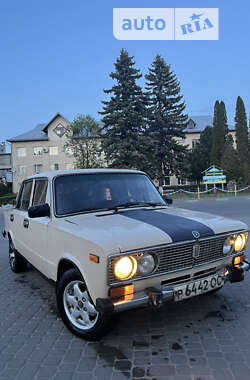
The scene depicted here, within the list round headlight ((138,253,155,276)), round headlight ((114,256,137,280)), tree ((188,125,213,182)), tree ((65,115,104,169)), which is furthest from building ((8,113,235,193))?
round headlight ((114,256,137,280))

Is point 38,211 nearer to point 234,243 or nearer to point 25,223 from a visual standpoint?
point 25,223

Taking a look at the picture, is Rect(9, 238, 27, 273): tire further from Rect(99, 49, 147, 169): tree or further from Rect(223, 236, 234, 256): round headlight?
Rect(99, 49, 147, 169): tree

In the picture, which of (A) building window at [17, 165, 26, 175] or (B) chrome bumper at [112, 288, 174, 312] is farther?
(A) building window at [17, 165, 26, 175]

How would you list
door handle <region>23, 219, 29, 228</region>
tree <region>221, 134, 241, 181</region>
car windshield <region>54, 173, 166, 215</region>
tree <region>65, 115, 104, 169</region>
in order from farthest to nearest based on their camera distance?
tree <region>221, 134, 241, 181</region> → tree <region>65, 115, 104, 169</region> → door handle <region>23, 219, 29, 228</region> → car windshield <region>54, 173, 166, 215</region>

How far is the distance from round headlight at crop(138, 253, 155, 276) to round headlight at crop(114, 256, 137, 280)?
0.07 meters

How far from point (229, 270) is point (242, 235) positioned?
0.46 meters

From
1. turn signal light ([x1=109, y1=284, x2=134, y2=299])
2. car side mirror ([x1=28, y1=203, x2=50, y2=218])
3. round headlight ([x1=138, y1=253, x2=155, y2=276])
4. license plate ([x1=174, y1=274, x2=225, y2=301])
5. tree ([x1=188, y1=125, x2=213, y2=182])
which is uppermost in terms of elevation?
tree ([x1=188, y1=125, x2=213, y2=182])

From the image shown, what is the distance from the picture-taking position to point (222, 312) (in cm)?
374

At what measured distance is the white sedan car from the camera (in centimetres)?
271

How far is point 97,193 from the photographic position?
3945 millimetres

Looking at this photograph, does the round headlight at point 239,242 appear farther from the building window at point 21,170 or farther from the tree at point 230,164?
the building window at point 21,170

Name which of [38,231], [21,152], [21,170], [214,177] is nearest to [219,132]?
[214,177]

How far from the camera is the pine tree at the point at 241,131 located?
39.0 meters

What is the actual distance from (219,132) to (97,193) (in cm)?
4315
